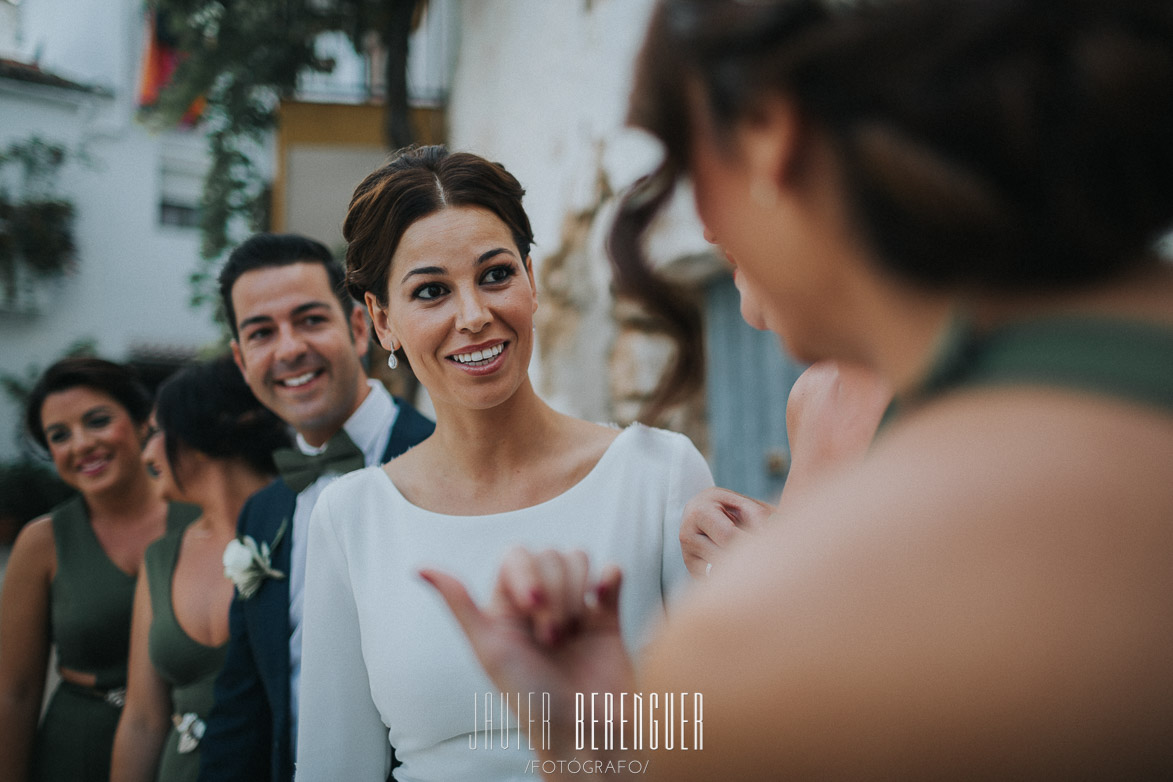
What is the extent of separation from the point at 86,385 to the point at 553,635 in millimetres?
3432

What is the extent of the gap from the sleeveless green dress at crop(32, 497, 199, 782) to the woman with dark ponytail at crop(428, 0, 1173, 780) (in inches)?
121

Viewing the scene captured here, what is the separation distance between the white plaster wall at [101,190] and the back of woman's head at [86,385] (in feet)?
39.7

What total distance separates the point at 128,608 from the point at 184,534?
378 mm

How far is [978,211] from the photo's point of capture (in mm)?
608

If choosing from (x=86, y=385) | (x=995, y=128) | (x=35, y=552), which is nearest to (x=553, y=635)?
(x=995, y=128)

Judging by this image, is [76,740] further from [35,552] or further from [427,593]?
[427,593]

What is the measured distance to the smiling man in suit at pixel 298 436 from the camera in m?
2.35

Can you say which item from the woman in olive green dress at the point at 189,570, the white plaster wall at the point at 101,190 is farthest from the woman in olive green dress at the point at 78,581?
the white plaster wall at the point at 101,190

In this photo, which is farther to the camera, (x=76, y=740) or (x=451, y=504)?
(x=76, y=740)

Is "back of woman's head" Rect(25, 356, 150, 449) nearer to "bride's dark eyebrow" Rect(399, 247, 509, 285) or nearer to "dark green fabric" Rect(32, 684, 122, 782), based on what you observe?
"dark green fabric" Rect(32, 684, 122, 782)

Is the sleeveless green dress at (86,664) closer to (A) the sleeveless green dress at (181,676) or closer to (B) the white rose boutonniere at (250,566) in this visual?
(A) the sleeveless green dress at (181,676)

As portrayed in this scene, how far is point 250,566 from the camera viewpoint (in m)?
2.41

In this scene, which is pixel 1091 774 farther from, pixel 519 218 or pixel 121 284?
pixel 121 284

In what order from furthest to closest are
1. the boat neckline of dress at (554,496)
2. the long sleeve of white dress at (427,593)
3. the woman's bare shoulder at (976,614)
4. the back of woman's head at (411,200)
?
the back of woman's head at (411,200)
the boat neckline of dress at (554,496)
the long sleeve of white dress at (427,593)
the woman's bare shoulder at (976,614)
